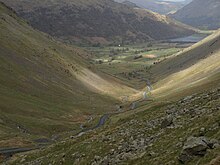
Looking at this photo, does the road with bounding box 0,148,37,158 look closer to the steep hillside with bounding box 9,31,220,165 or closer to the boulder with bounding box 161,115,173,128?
the steep hillside with bounding box 9,31,220,165

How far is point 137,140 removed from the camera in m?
49.5

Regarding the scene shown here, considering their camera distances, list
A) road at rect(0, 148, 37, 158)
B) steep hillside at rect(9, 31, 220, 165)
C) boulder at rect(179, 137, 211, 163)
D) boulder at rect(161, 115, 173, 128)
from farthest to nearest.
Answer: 1. road at rect(0, 148, 37, 158)
2. boulder at rect(161, 115, 173, 128)
3. steep hillside at rect(9, 31, 220, 165)
4. boulder at rect(179, 137, 211, 163)

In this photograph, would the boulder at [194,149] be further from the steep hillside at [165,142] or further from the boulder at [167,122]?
the boulder at [167,122]

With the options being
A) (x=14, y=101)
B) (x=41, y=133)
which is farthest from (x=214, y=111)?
(x=14, y=101)

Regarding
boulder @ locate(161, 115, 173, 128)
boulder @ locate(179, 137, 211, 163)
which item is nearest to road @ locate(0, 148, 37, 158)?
boulder @ locate(161, 115, 173, 128)

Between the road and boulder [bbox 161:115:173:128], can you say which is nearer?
boulder [bbox 161:115:173:128]

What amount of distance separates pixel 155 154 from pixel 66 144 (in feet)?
111

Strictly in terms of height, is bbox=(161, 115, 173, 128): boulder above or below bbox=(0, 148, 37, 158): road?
below

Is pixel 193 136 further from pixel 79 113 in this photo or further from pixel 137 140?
pixel 79 113

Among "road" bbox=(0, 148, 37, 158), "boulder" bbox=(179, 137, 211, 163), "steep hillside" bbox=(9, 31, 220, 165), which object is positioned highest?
"road" bbox=(0, 148, 37, 158)

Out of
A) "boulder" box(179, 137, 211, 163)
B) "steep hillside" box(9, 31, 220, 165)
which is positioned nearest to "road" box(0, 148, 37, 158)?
"steep hillside" box(9, 31, 220, 165)

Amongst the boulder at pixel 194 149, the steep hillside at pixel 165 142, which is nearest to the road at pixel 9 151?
the steep hillside at pixel 165 142

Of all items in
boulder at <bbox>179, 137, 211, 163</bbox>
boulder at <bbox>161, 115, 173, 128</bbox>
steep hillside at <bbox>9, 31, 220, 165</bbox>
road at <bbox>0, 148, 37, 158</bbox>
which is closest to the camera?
boulder at <bbox>179, 137, 211, 163</bbox>

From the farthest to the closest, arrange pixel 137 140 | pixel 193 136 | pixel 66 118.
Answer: pixel 66 118 → pixel 137 140 → pixel 193 136
